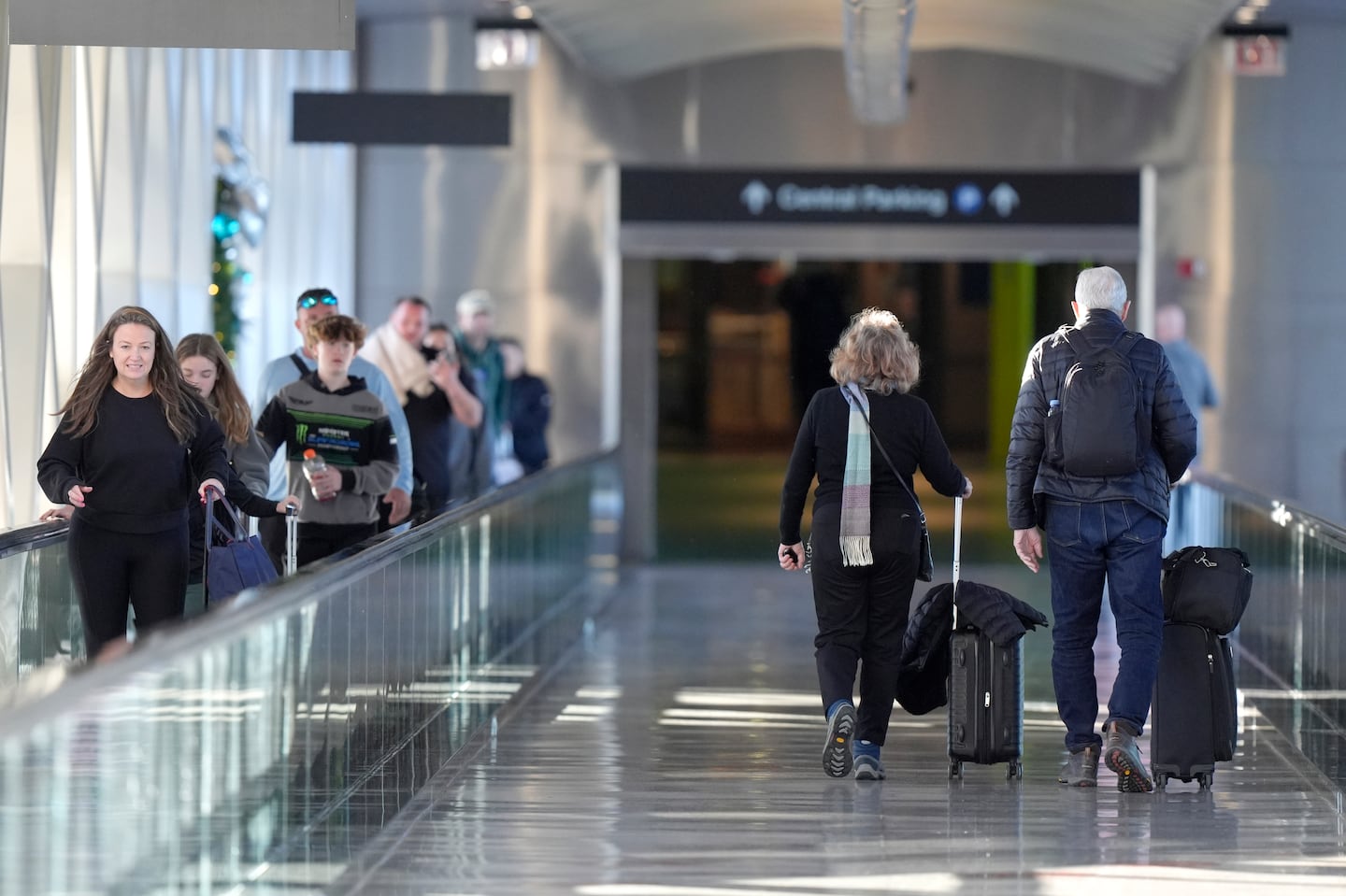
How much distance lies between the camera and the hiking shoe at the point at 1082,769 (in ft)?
21.8

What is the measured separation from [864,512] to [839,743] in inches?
31.1

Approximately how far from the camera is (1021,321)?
29016 mm

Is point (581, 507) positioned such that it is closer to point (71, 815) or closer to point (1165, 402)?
point (1165, 402)

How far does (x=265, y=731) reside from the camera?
4641 mm

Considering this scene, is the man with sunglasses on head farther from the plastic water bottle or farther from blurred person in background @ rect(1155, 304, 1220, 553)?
blurred person in background @ rect(1155, 304, 1220, 553)

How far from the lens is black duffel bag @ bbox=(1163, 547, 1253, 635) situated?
660cm

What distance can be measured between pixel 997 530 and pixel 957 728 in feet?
40.0

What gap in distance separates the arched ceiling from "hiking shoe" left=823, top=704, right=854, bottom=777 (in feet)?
Answer: 23.0

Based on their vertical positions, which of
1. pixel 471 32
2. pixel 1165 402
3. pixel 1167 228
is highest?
pixel 471 32

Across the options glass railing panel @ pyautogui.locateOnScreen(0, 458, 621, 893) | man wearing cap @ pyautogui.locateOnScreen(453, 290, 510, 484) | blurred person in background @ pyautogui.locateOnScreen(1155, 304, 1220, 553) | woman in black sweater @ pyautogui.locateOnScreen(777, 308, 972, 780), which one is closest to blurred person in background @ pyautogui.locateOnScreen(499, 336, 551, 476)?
man wearing cap @ pyautogui.locateOnScreen(453, 290, 510, 484)

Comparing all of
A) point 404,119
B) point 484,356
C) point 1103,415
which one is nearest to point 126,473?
point 1103,415

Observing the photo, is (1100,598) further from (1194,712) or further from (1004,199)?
(1004,199)

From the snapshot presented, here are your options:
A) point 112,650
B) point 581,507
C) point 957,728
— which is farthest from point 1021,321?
point 112,650

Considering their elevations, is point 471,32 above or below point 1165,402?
above
